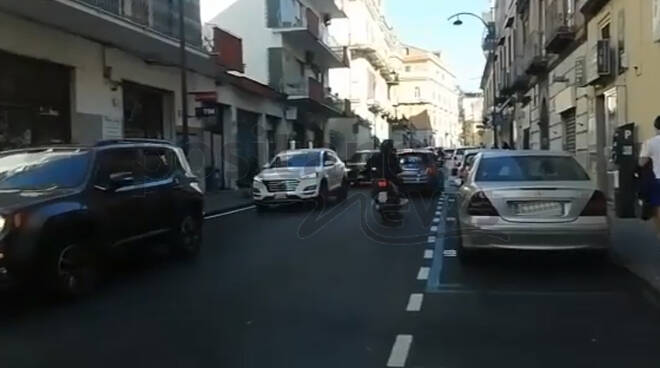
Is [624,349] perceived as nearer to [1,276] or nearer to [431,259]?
[431,259]

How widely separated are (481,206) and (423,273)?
1.08 meters

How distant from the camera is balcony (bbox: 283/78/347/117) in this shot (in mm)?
37188

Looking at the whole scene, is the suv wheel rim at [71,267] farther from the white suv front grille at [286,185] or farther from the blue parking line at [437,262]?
the white suv front grille at [286,185]

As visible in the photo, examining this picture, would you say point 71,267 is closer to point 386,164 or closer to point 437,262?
point 437,262

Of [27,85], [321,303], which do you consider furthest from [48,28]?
[321,303]

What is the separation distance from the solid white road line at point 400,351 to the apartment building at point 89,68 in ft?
32.2

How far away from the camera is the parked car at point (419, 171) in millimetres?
23812

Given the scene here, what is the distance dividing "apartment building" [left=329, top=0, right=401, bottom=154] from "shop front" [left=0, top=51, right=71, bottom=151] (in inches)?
1486

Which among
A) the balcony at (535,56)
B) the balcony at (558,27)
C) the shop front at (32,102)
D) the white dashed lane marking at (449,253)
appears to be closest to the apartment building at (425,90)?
the balcony at (535,56)

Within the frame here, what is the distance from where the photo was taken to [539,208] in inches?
357

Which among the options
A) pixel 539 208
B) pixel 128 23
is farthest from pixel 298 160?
pixel 539 208

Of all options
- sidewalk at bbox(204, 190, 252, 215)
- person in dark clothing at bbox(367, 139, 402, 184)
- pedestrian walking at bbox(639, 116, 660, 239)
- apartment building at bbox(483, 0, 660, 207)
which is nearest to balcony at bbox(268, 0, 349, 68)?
apartment building at bbox(483, 0, 660, 207)

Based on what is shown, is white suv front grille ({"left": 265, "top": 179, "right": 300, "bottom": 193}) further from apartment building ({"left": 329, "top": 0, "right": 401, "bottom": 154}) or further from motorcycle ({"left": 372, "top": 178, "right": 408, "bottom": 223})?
apartment building ({"left": 329, "top": 0, "right": 401, "bottom": 154})

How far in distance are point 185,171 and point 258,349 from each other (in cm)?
569
